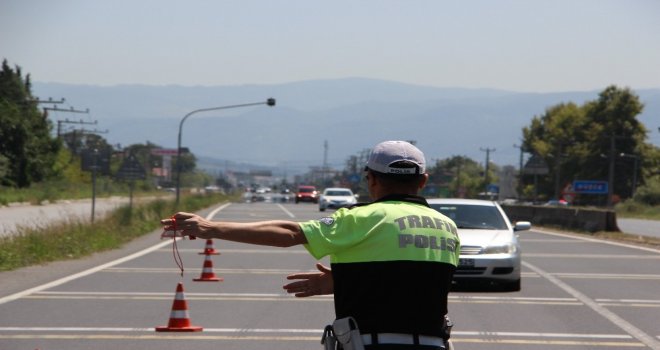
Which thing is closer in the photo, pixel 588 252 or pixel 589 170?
pixel 588 252

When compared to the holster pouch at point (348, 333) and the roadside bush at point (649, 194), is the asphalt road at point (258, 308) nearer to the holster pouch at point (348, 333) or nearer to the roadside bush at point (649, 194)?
the holster pouch at point (348, 333)

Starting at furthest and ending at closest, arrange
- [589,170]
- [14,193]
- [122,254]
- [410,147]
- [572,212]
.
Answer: [589,170] < [14,193] < [572,212] < [122,254] < [410,147]

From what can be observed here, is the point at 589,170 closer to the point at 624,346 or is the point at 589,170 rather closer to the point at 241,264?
the point at 241,264

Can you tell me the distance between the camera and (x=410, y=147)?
509 cm

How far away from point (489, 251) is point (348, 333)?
12712mm

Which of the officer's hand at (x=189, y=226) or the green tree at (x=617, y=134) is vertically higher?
the green tree at (x=617, y=134)

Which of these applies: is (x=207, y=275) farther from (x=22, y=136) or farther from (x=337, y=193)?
(x=22, y=136)

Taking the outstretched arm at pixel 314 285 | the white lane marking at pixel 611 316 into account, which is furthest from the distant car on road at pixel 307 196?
the outstretched arm at pixel 314 285

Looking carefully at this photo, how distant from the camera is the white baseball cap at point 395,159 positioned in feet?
16.5

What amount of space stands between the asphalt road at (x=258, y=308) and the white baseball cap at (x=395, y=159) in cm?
58

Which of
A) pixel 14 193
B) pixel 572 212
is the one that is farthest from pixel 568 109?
pixel 572 212

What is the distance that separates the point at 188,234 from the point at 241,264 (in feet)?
58.3

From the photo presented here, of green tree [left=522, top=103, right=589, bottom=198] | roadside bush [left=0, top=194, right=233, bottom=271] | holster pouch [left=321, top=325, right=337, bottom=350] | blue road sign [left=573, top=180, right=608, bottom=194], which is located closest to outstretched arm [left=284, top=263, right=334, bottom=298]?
holster pouch [left=321, top=325, right=337, bottom=350]

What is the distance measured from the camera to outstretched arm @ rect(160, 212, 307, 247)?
474cm
